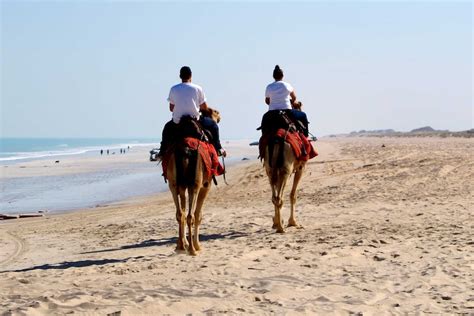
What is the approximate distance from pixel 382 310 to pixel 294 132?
651 cm

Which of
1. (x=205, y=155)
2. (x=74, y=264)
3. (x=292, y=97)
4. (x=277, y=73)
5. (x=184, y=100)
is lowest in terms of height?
(x=74, y=264)

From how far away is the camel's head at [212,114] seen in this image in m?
11.3

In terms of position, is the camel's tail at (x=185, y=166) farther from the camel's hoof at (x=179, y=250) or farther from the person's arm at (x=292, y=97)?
the person's arm at (x=292, y=97)

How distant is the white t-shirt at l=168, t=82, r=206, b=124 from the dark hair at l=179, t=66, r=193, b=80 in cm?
17

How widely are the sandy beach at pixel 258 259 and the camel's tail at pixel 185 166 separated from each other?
3.96 feet

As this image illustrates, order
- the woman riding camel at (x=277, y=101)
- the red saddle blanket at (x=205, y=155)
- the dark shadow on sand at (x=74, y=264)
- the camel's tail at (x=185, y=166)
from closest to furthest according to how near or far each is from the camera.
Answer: the dark shadow on sand at (x=74, y=264), the camel's tail at (x=185, y=166), the red saddle blanket at (x=205, y=155), the woman riding camel at (x=277, y=101)

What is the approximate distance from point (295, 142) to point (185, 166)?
10.6 ft

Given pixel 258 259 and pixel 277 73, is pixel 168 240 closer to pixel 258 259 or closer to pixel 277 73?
pixel 258 259

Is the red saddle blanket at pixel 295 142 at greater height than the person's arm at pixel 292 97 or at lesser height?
lesser

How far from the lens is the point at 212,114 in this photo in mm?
11867

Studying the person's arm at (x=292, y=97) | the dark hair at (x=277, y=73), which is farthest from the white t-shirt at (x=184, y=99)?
the person's arm at (x=292, y=97)

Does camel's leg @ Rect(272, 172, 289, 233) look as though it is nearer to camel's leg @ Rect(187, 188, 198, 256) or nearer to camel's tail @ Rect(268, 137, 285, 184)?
camel's tail @ Rect(268, 137, 285, 184)

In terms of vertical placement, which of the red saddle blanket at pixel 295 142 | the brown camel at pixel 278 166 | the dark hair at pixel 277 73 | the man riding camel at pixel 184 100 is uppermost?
the dark hair at pixel 277 73

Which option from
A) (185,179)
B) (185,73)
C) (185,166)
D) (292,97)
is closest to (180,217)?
(185,179)
